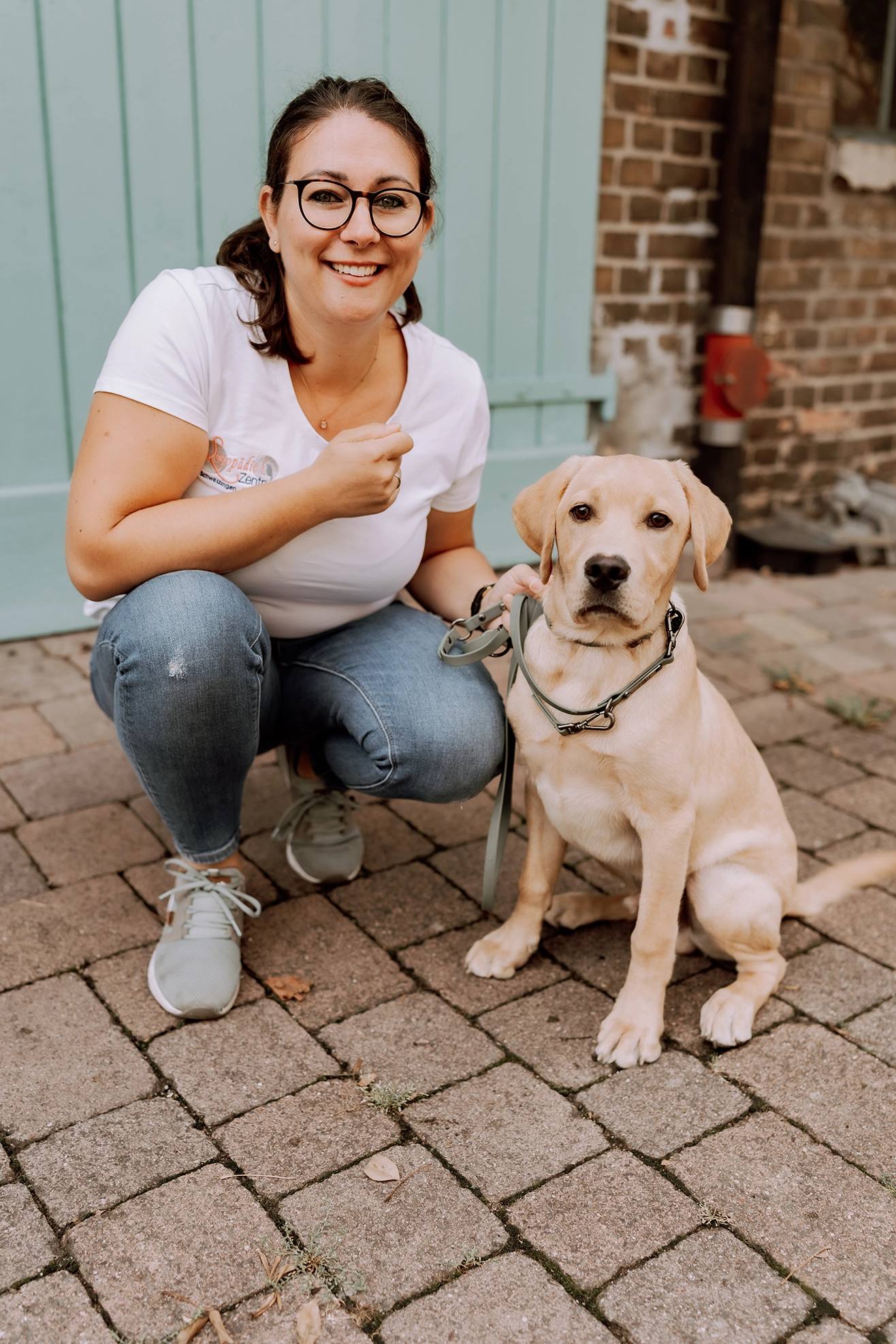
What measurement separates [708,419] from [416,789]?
3.23 meters

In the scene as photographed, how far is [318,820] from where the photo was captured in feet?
8.86

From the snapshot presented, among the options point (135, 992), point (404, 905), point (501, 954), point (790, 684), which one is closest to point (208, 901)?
point (135, 992)

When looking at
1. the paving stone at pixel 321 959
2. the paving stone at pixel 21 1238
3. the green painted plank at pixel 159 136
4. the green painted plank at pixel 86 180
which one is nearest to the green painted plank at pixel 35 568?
the green painted plank at pixel 86 180

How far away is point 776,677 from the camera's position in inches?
159

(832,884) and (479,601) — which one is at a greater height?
(479,601)

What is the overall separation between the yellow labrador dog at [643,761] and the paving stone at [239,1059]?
0.41 meters

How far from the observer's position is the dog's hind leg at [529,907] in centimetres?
235

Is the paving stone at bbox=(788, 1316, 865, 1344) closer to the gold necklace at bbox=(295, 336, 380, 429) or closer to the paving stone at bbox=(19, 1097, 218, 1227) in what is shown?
the paving stone at bbox=(19, 1097, 218, 1227)

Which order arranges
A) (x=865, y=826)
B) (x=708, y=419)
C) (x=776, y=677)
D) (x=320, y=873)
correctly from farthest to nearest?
(x=708, y=419), (x=776, y=677), (x=865, y=826), (x=320, y=873)

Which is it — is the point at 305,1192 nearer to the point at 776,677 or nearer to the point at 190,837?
the point at 190,837

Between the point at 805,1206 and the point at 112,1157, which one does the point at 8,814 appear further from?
→ the point at 805,1206

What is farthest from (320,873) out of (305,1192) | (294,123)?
(294,123)

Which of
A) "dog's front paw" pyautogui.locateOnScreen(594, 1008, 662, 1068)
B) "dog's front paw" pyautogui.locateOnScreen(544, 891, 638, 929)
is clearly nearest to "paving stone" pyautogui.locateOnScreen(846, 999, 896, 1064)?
"dog's front paw" pyautogui.locateOnScreen(594, 1008, 662, 1068)

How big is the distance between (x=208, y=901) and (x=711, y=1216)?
3.63 feet
